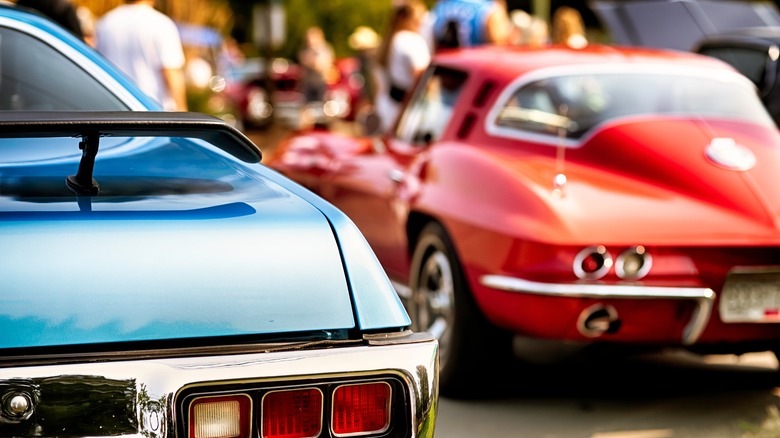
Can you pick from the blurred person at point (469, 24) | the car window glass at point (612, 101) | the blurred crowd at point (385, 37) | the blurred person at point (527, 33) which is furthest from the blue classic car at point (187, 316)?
the blurred person at point (527, 33)

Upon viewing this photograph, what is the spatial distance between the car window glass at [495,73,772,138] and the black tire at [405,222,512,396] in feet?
2.33

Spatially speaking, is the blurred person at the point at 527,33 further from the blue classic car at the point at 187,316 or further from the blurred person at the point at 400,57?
the blue classic car at the point at 187,316

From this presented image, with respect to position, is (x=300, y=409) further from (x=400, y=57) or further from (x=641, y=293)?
(x=400, y=57)

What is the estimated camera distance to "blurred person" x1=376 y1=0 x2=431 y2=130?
9.05 metres

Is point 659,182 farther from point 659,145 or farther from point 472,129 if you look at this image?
point 472,129

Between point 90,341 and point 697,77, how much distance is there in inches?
167

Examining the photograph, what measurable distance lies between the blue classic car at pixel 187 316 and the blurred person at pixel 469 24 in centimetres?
736

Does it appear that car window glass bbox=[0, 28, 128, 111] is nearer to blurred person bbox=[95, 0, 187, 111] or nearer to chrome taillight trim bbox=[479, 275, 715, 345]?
chrome taillight trim bbox=[479, 275, 715, 345]

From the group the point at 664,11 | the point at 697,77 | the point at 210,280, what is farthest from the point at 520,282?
the point at 664,11

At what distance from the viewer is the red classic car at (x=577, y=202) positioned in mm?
4562

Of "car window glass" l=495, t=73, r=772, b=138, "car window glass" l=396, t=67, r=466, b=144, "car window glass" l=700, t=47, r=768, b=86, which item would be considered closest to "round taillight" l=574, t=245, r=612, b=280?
"car window glass" l=495, t=73, r=772, b=138

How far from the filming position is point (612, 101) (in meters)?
5.59

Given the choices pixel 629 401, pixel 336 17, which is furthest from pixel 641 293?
pixel 336 17

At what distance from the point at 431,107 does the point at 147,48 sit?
2.19 metres
